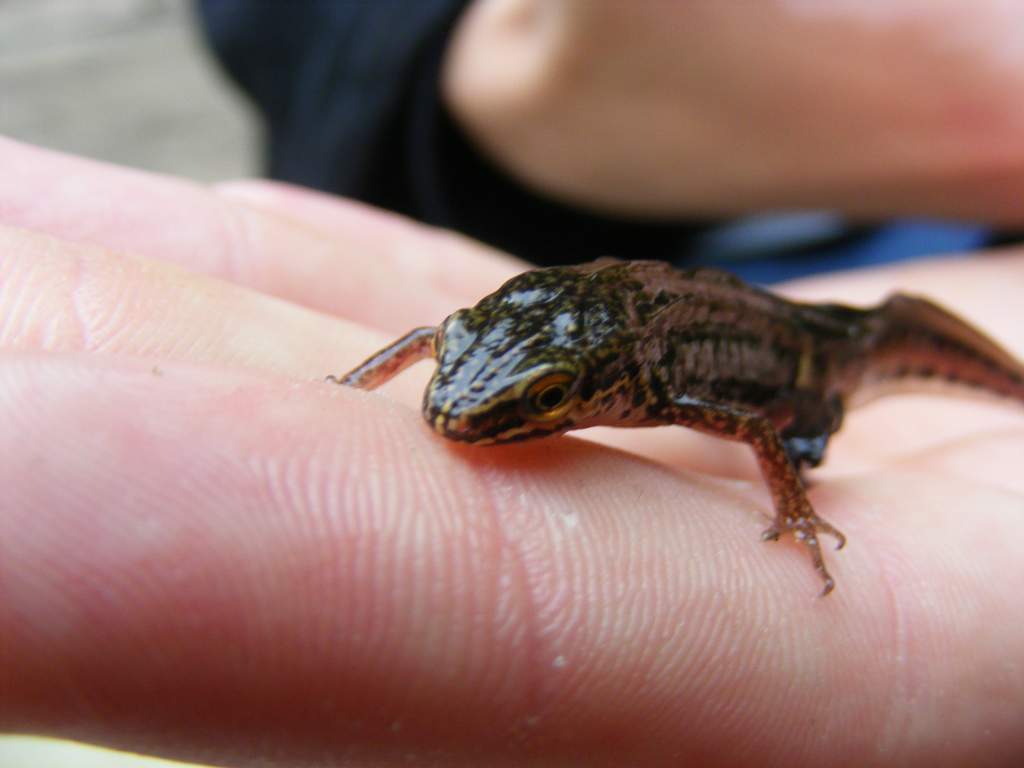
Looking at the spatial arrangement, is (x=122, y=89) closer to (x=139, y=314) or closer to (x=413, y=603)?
(x=139, y=314)

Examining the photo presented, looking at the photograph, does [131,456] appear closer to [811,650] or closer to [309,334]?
[309,334]

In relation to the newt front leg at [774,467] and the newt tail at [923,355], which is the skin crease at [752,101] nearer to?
the newt tail at [923,355]

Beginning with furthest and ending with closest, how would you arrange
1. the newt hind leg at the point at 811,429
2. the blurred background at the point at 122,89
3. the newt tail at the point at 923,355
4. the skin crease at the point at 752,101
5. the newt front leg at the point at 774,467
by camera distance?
the blurred background at the point at 122,89, the skin crease at the point at 752,101, the newt tail at the point at 923,355, the newt hind leg at the point at 811,429, the newt front leg at the point at 774,467

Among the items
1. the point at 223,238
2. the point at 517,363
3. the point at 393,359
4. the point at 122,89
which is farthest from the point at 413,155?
the point at 122,89

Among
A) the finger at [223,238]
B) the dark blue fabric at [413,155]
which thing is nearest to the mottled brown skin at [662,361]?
the finger at [223,238]

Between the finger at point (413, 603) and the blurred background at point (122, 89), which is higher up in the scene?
the finger at point (413, 603)

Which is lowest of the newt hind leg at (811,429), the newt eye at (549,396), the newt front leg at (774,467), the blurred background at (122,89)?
the blurred background at (122,89)

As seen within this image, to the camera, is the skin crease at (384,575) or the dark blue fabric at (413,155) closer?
the skin crease at (384,575)
